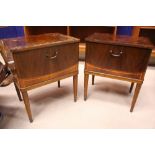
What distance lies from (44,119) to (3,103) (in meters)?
0.52

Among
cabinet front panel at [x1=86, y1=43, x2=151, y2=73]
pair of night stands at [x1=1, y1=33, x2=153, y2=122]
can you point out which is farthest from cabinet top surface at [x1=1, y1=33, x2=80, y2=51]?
cabinet front panel at [x1=86, y1=43, x2=151, y2=73]

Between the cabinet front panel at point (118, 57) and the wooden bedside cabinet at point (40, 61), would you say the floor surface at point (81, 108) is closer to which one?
the wooden bedside cabinet at point (40, 61)

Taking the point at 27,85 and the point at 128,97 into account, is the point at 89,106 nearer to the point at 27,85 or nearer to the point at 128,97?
the point at 128,97

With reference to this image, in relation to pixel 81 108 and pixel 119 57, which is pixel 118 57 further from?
pixel 81 108

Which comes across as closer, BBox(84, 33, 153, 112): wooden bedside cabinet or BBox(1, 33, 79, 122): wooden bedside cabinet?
BBox(1, 33, 79, 122): wooden bedside cabinet

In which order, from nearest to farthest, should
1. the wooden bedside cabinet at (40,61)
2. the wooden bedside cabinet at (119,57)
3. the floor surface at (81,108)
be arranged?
the wooden bedside cabinet at (40,61)
the wooden bedside cabinet at (119,57)
the floor surface at (81,108)

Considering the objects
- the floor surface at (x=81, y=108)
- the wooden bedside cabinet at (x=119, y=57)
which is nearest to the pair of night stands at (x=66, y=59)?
the wooden bedside cabinet at (x=119, y=57)

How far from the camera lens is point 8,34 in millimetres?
2715

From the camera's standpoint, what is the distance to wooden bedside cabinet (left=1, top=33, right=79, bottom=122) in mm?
1044

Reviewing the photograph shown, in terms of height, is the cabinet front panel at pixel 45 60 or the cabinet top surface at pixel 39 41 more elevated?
the cabinet top surface at pixel 39 41

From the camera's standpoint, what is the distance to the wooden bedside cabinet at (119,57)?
3.83 ft

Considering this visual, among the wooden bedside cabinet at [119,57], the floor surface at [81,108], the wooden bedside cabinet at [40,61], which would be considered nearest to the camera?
the wooden bedside cabinet at [40,61]

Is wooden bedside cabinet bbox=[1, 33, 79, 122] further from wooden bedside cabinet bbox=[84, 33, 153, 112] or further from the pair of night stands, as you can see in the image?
wooden bedside cabinet bbox=[84, 33, 153, 112]

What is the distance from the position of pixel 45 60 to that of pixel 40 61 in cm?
4
